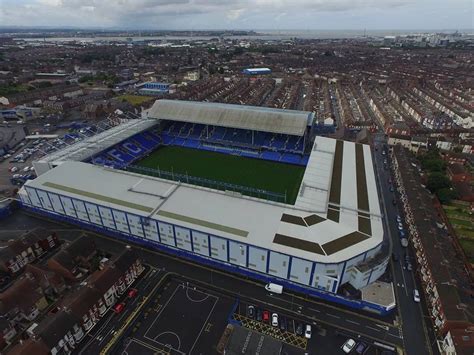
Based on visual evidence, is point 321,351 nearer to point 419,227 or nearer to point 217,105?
point 419,227

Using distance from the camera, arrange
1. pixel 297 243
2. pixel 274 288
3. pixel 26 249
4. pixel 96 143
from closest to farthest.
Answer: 1. pixel 274 288
2. pixel 297 243
3. pixel 26 249
4. pixel 96 143

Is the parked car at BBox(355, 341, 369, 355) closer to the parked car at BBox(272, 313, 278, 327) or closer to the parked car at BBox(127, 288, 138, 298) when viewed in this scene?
the parked car at BBox(272, 313, 278, 327)

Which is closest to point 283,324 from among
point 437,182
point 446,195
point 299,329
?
point 299,329

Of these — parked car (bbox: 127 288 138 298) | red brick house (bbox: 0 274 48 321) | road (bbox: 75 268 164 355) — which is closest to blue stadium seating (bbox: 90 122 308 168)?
red brick house (bbox: 0 274 48 321)

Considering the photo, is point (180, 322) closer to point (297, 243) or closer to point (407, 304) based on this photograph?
point (297, 243)

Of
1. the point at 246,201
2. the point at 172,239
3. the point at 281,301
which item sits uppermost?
the point at 246,201

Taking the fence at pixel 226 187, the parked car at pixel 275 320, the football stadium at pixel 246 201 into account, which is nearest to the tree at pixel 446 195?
the football stadium at pixel 246 201

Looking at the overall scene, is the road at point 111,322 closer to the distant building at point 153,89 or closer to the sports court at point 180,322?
the sports court at point 180,322
